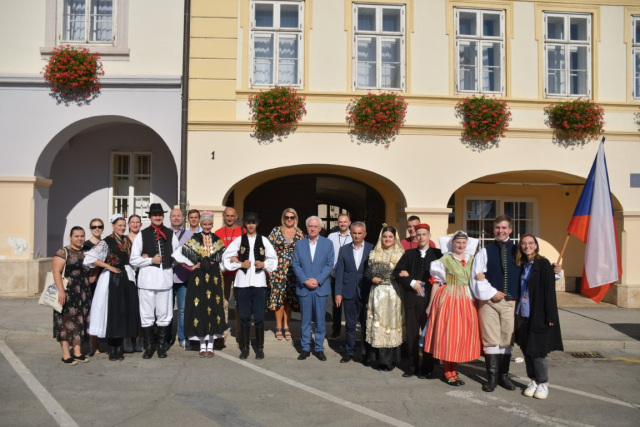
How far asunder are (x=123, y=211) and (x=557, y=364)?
363 inches

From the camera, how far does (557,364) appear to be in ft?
25.2

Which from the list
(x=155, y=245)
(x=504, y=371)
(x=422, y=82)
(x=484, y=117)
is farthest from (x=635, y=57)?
(x=155, y=245)

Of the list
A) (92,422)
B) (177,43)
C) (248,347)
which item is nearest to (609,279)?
(248,347)

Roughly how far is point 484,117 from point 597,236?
4.01 metres

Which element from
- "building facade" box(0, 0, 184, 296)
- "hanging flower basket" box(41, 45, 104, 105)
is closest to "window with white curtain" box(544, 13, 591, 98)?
"building facade" box(0, 0, 184, 296)

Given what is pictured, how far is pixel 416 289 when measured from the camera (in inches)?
264

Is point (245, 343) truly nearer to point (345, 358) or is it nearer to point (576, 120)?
point (345, 358)

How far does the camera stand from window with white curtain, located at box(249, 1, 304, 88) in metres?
11.7

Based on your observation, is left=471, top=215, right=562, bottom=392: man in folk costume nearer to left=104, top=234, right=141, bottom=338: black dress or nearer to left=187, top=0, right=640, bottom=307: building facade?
left=104, top=234, right=141, bottom=338: black dress

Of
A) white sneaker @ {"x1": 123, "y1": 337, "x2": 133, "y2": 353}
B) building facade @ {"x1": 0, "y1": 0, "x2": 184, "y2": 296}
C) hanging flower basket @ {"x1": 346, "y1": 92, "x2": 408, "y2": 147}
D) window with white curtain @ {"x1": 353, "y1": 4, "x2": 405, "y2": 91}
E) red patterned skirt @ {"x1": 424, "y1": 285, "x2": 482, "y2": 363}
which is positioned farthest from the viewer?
window with white curtain @ {"x1": 353, "y1": 4, "x2": 405, "y2": 91}

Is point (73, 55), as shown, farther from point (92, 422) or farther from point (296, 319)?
point (92, 422)

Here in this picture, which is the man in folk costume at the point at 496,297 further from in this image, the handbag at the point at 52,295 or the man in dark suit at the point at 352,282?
the handbag at the point at 52,295

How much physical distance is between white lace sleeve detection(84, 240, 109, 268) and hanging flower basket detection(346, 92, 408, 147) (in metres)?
5.68

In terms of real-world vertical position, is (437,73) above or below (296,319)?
above
